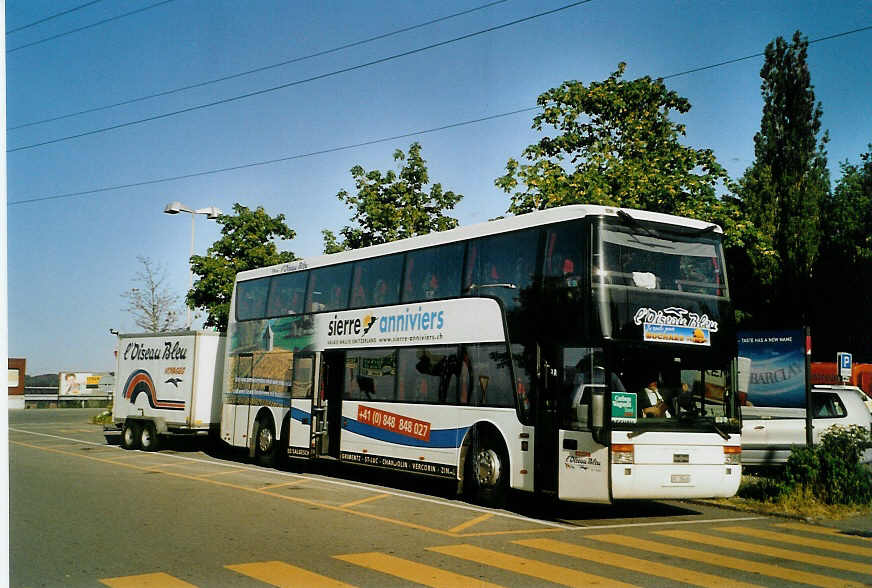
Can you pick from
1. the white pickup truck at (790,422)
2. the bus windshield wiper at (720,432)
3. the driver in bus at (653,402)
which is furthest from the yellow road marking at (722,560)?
the white pickup truck at (790,422)

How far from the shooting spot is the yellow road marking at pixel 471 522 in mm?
11609

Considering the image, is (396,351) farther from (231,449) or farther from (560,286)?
(231,449)

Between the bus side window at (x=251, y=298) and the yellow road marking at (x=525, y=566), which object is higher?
the bus side window at (x=251, y=298)

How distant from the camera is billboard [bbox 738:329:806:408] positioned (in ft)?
60.6

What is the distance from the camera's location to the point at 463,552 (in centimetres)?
974

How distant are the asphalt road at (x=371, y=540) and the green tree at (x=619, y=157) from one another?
36.6 ft

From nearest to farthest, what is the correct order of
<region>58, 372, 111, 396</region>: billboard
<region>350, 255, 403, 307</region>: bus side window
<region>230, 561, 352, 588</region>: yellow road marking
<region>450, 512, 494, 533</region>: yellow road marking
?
<region>230, 561, 352, 588</region>: yellow road marking → <region>450, 512, 494, 533</region>: yellow road marking → <region>350, 255, 403, 307</region>: bus side window → <region>58, 372, 111, 396</region>: billboard

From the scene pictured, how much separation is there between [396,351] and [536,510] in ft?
13.8

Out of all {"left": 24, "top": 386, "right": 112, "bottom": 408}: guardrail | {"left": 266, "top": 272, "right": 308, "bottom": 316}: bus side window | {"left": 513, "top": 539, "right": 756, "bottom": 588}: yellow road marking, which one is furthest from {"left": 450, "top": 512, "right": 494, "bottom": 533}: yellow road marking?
{"left": 24, "top": 386, "right": 112, "bottom": 408}: guardrail

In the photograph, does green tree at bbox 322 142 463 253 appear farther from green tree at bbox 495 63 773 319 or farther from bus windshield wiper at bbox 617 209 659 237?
bus windshield wiper at bbox 617 209 659 237

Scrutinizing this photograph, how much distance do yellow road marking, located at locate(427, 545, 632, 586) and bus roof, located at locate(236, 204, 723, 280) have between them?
538cm

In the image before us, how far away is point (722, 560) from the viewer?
381 inches

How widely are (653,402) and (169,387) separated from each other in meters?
15.7

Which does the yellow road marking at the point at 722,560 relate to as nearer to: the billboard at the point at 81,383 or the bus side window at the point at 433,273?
the bus side window at the point at 433,273
